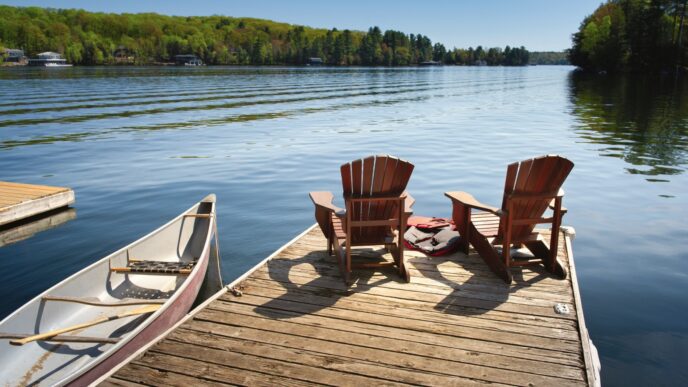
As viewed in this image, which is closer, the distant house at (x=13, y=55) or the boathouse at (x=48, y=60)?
the boathouse at (x=48, y=60)

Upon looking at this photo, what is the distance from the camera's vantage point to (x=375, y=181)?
504 cm

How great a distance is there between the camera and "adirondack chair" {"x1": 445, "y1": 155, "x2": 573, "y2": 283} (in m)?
4.95

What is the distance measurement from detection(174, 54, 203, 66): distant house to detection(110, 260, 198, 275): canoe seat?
175981 mm

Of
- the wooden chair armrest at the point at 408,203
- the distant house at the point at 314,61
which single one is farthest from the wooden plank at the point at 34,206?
the distant house at the point at 314,61

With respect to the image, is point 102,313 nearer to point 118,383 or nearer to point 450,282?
point 118,383

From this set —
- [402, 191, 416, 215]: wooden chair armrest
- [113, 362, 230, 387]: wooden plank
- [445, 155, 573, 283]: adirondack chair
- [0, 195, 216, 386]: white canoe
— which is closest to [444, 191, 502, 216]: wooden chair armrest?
[445, 155, 573, 283]: adirondack chair

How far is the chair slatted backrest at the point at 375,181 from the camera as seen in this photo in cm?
491

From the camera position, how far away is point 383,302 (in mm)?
4742

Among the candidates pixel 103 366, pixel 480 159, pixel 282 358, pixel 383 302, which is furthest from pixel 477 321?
pixel 480 159

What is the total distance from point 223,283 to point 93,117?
966 inches

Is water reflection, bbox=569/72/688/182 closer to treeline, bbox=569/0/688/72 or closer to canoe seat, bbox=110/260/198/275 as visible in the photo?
canoe seat, bbox=110/260/198/275

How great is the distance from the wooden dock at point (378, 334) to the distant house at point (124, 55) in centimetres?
17494

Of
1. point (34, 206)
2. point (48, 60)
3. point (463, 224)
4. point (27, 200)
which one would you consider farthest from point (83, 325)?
point (48, 60)

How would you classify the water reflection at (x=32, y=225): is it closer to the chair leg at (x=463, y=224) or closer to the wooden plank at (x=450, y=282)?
the wooden plank at (x=450, y=282)
